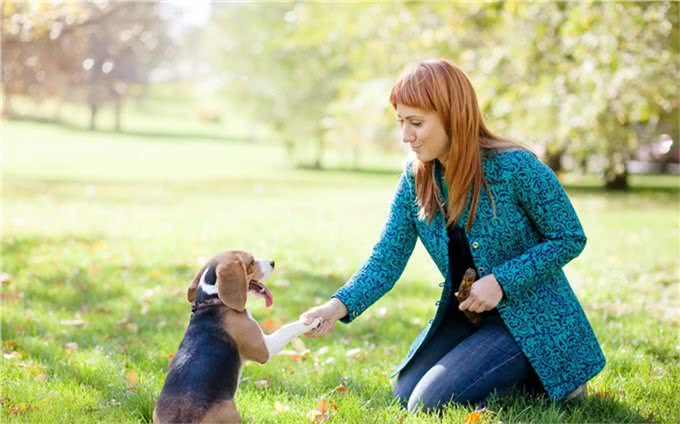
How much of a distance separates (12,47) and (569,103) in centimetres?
1067

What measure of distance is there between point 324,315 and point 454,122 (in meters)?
1.27

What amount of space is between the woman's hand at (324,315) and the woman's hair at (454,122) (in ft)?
2.42

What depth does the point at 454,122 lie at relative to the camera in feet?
14.0

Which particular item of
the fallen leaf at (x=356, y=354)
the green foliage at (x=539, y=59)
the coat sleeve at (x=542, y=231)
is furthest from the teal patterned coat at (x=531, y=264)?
the green foliage at (x=539, y=59)

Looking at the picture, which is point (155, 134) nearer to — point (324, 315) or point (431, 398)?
point (324, 315)

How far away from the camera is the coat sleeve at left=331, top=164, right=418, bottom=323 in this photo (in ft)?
14.7

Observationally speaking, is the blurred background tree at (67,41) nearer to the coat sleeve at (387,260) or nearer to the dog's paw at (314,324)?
the coat sleeve at (387,260)

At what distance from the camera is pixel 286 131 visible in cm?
3281

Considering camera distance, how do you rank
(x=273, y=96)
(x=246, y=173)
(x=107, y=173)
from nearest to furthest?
1. (x=107, y=173)
2. (x=246, y=173)
3. (x=273, y=96)

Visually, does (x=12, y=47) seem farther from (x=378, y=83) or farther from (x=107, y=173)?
(x=107, y=173)

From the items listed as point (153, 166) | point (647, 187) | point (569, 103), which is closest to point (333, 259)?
point (569, 103)

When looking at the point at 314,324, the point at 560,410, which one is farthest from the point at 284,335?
the point at 560,410

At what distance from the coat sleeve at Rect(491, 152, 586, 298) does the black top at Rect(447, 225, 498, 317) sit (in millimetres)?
325

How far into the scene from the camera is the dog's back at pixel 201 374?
341 centimetres
